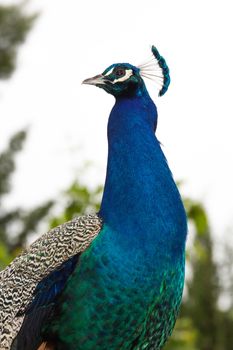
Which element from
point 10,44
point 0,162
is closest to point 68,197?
point 0,162

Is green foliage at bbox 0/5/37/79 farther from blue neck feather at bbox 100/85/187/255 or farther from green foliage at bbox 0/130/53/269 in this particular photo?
blue neck feather at bbox 100/85/187/255

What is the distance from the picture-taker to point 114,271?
112 inches

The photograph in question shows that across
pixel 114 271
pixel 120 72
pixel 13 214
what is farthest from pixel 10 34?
pixel 114 271

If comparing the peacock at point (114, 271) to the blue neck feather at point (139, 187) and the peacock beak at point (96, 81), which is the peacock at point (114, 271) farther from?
the peacock beak at point (96, 81)

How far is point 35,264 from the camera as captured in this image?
3053 millimetres

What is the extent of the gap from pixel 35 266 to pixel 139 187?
0.49 m

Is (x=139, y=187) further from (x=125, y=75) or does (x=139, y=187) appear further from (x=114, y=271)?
(x=125, y=75)

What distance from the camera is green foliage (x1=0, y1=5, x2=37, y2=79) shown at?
13664mm

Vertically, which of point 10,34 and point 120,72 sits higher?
point 10,34

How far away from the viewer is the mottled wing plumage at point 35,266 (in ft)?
9.75

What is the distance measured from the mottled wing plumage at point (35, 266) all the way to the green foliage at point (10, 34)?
35.6ft

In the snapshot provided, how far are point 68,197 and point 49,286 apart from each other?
333cm

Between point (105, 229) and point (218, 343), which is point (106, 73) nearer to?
point (105, 229)

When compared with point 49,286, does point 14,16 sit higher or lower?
higher
